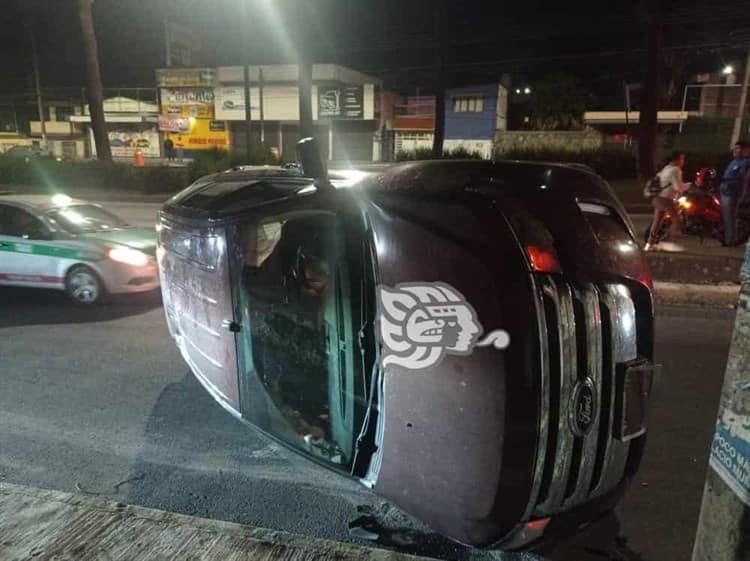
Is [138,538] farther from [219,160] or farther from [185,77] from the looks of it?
[185,77]

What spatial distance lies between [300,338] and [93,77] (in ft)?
84.1

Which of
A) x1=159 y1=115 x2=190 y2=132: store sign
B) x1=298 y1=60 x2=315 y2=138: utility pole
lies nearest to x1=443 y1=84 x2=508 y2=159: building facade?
x1=298 y1=60 x2=315 y2=138: utility pole

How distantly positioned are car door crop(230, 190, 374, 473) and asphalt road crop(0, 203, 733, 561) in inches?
15.9

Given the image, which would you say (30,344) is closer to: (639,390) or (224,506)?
(224,506)

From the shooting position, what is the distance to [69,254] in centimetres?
713

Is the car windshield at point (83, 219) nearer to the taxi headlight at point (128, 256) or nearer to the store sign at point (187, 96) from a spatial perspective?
the taxi headlight at point (128, 256)

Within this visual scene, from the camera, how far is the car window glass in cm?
295

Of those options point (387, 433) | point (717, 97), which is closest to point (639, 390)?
point (387, 433)

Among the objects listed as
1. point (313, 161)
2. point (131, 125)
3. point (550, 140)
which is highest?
point (131, 125)

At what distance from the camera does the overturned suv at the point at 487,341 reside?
7.06 ft

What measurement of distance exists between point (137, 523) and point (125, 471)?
0.93 meters

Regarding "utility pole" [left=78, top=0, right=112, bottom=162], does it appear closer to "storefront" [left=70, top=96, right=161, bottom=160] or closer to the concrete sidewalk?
"storefront" [left=70, top=96, right=161, bottom=160]

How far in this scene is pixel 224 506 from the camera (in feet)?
10.6

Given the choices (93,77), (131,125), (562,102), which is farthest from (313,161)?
(131,125)
